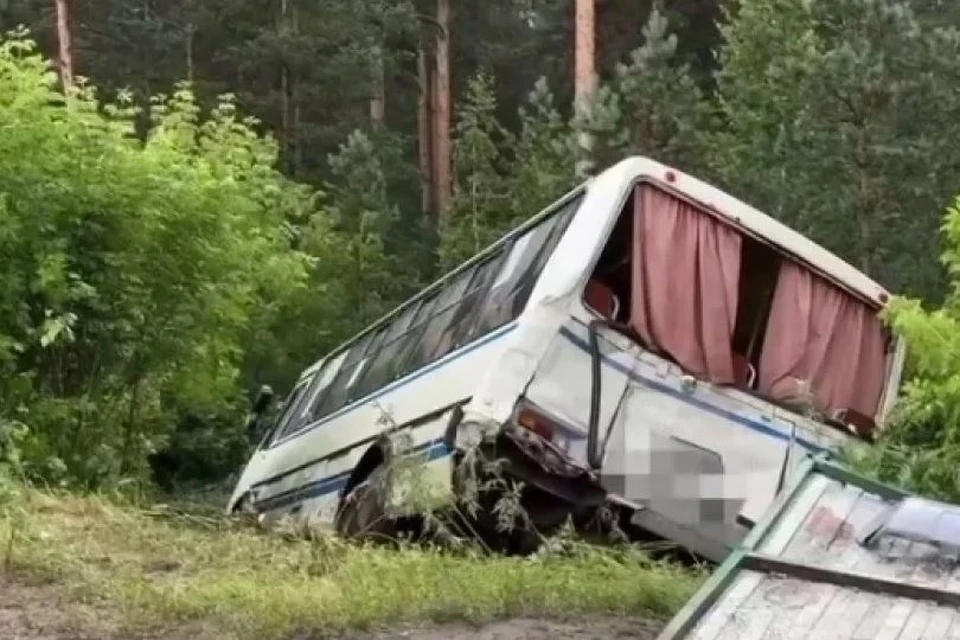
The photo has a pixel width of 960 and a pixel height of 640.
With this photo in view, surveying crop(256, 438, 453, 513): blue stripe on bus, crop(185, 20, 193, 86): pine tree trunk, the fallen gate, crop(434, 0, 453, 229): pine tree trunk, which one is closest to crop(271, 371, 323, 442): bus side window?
crop(256, 438, 453, 513): blue stripe on bus

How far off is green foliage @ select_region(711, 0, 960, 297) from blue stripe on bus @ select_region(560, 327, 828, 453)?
5.35 meters

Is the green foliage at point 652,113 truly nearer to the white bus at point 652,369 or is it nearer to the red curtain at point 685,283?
the white bus at point 652,369

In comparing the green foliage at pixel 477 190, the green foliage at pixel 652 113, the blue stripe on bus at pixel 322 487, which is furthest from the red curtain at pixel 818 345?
the green foliage at pixel 477 190

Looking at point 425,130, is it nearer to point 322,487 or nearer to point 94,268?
point 94,268

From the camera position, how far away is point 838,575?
3816mm

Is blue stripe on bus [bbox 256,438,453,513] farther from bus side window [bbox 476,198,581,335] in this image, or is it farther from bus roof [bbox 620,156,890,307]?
bus roof [bbox 620,156,890,307]

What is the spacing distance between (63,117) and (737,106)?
8.54 m

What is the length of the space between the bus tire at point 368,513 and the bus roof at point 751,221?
2196 mm

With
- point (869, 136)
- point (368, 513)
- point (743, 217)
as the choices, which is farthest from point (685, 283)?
point (869, 136)

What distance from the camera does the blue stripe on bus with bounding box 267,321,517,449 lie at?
23.2 feet

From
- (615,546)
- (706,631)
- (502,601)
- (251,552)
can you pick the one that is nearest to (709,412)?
(615,546)

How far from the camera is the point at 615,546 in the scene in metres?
6.64

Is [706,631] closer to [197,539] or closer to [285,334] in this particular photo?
[197,539]

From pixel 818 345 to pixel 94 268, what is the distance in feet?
17.6
